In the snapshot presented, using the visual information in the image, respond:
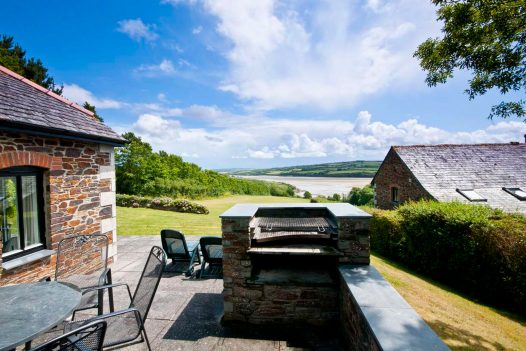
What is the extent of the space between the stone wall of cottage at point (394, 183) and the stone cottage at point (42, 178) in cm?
1532

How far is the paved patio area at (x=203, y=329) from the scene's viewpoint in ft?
10.8

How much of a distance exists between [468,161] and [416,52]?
15.4 m

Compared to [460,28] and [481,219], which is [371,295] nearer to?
[460,28]

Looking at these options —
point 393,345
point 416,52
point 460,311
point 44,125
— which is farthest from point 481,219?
point 44,125

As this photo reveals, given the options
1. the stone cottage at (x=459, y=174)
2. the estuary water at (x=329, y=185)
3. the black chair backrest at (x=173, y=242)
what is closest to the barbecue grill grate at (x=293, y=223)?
the black chair backrest at (x=173, y=242)

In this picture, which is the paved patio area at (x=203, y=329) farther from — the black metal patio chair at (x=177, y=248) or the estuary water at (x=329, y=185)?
the estuary water at (x=329, y=185)

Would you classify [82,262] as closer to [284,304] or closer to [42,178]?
[42,178]

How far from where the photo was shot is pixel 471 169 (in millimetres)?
15977

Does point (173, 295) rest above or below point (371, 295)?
below

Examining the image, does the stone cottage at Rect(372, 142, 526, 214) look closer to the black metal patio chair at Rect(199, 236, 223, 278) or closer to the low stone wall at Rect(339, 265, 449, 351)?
the black metal patio chair at Rect(199, 236, 223, 278)

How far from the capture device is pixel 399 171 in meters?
17.0

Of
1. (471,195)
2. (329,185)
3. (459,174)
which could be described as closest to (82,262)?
(471,195)

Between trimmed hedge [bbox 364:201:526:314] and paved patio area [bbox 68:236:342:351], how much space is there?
16.5 feet

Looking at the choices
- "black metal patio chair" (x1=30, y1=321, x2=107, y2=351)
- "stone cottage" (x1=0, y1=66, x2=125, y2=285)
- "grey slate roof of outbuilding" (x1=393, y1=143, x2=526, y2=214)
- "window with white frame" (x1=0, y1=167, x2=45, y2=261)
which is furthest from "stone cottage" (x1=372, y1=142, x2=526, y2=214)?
"window with white frame" (x1=0, y1=167, x2=45, y2=261)
